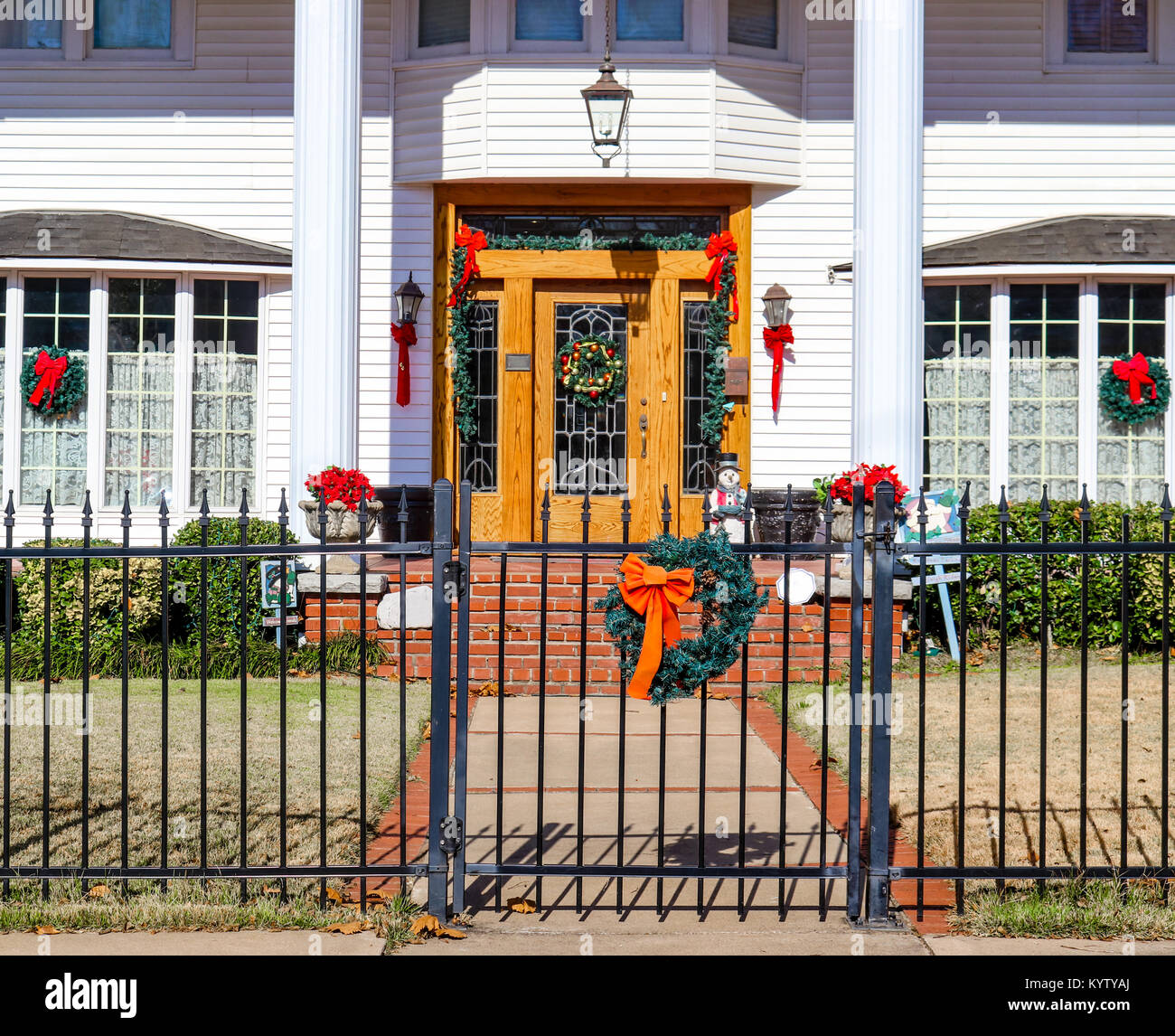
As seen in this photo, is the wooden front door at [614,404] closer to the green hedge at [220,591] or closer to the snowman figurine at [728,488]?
the snowman figurine at [728,488]

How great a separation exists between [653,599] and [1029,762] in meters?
3.34

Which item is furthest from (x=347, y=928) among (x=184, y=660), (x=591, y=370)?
(x=591, y=370)

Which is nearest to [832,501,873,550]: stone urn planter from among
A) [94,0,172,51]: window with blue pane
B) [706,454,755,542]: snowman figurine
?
[706,454,755,542]: snowman figurine

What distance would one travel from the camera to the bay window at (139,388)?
1198 cm

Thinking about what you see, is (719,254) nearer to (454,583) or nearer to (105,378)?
(105,378)

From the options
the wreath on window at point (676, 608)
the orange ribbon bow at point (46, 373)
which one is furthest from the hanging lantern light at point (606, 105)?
the wreath on window at point (676, 608)

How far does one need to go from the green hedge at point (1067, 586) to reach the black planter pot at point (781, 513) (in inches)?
70.4

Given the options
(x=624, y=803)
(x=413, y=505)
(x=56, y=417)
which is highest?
(x=56, y=417)

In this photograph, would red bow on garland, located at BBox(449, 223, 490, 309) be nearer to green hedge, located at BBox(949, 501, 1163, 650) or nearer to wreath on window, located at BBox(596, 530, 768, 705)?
green hedge, located at BBox(949, 501, 1163, 650)

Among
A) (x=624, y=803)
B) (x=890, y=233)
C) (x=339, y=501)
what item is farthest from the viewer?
(x=890, y=233)

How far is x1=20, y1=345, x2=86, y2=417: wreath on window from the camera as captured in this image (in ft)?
38.9

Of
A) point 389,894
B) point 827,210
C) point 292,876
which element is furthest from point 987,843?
point 827,210

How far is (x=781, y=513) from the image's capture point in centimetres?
1166

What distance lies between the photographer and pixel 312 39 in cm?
1029
